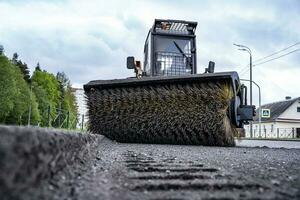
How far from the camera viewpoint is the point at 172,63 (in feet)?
32.2

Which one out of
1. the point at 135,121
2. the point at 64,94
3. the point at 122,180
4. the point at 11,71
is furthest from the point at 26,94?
the point at 122,180

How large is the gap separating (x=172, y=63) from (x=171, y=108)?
2.61 m

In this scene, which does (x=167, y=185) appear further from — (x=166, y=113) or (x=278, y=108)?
(x=278, y=108)

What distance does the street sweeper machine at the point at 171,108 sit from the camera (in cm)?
716

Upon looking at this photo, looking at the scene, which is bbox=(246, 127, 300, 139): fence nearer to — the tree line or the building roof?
the building roof

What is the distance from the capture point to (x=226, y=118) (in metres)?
7.13

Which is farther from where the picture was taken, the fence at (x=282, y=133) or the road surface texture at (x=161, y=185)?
the fence at (x=282, y=133)

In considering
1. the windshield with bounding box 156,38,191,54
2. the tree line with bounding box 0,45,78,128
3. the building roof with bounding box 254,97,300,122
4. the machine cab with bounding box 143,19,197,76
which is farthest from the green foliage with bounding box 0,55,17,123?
the building roof with bounding box 254,97,300,122

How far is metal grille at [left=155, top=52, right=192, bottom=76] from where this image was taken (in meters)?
9.70

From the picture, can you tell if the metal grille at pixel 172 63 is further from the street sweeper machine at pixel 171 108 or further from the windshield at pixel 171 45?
the street sweeper machine at pixel 171 108

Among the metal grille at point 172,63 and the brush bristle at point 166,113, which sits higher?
the metal grille at point 172,63

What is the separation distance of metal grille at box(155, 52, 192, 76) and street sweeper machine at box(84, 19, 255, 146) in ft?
6.08

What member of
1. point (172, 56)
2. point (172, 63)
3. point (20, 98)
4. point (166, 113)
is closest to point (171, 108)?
point (166, 113)

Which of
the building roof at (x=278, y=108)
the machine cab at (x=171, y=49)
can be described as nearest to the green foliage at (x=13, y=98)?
the machine cab at (x=171, y=49)
